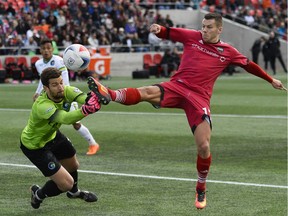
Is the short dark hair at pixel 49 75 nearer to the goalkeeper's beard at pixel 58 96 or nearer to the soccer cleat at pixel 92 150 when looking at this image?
the goalkeeper's beard at pixel 58 96

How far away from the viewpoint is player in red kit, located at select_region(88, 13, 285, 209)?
432 inches

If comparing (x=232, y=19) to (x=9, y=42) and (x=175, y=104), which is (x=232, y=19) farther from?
(x=175, y=104)

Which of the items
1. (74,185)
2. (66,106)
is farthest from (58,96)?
(74,185)

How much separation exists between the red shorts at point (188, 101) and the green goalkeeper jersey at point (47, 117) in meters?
1.40

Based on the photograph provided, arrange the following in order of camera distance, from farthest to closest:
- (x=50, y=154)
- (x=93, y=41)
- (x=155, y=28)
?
1. (x=93, y=41)
2. (x=155, y=28)
3. (x=50, y=154)

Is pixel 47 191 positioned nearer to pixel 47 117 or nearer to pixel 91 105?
pixel 47 117

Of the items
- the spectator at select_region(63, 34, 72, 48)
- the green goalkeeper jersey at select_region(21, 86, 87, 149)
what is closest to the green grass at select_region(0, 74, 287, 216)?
the green goalkeeper jersey at select_region(21, 86, 87, 149)

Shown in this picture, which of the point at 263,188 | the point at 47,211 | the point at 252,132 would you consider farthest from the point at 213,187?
the point at 252,132

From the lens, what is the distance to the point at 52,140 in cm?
1081

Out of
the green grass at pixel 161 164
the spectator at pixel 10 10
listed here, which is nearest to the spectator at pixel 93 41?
the spectator at pixel 10 10

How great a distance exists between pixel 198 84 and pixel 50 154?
2292mm

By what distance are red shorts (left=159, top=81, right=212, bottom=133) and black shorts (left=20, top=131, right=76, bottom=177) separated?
1.45 metres

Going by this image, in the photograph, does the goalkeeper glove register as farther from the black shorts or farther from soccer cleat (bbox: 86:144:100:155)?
soccer cleat (bbox: 86:144:100:155)

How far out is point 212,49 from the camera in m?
11.5
